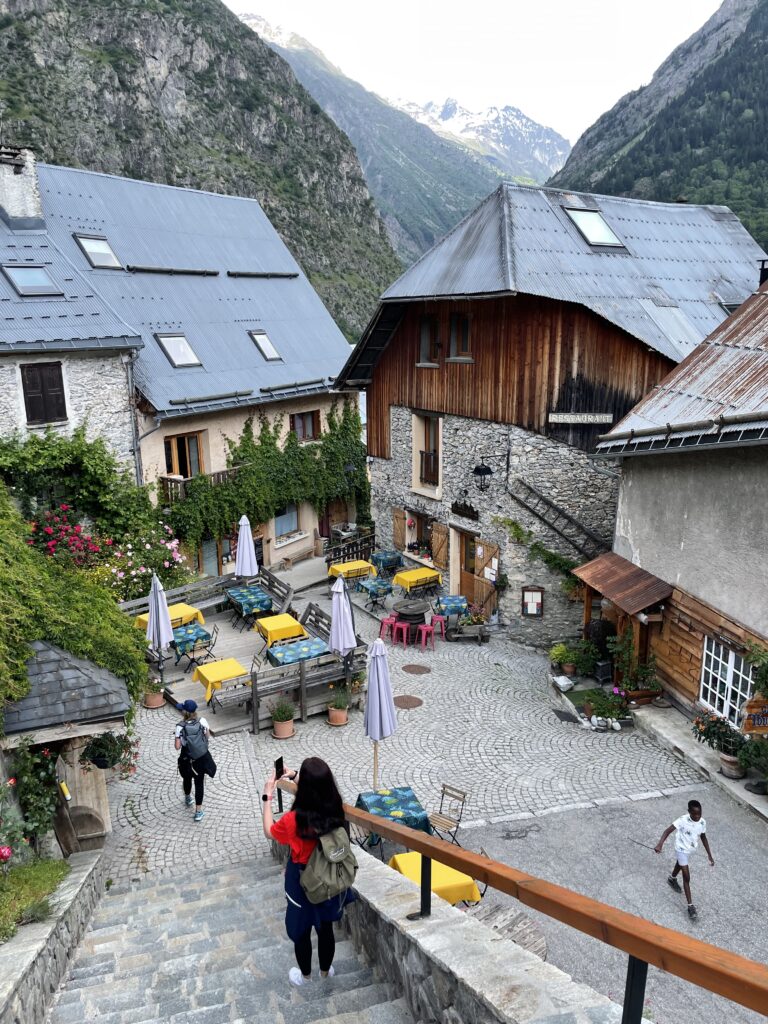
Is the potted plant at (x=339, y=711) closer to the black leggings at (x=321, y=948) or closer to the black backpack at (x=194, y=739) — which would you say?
the black backpack at (x=194, y=739)

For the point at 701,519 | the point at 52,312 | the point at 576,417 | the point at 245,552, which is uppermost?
the point at 52,312

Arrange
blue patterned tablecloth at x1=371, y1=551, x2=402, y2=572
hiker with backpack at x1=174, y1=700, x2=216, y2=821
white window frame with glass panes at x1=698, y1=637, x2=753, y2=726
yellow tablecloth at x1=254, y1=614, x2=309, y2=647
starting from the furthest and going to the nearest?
1. blue patterned tablecloth at x1=371, y1=551, x2=402, y2=572
2. yellow tablecloth at x1=254, y1=614, x2=309, y2=647
3. white window frame with glass panes at x1=698, y1=637, x2=753, y2=726
4. hiker with backpack at x1=174, y1=700, x2=216, y2=821

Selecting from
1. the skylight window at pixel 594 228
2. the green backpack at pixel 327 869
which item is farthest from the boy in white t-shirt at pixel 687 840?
the skylight window at pixel 594 228

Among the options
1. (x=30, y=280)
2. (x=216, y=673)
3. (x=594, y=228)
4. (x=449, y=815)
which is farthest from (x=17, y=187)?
(x=449, y=815)

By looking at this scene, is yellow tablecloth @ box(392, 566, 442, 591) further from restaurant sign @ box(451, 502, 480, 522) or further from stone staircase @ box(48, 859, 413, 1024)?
stone staircase @ box(48, 859, 413, 1024)

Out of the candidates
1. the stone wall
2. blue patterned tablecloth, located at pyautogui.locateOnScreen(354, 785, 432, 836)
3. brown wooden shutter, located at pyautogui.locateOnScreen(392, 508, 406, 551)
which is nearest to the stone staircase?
the stone wall

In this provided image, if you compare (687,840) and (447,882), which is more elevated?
(447,882)

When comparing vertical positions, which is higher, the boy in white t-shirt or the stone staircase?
the stone staircase

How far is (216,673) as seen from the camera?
1411cm

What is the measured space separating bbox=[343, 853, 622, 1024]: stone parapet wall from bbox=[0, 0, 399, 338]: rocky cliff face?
5864cm

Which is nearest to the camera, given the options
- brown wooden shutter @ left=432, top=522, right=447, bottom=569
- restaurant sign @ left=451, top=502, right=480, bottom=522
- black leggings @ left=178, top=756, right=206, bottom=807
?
black leggings @ left=178, top=756, right=206, bottom=807

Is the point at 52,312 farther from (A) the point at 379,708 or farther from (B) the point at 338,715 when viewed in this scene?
(A) the point at 379,708

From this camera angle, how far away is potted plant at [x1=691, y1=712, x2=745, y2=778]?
36.0 ft

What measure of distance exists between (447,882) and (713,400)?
866 cm
